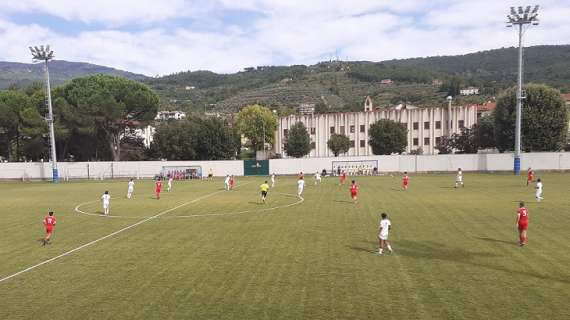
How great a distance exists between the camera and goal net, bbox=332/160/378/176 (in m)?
72.4

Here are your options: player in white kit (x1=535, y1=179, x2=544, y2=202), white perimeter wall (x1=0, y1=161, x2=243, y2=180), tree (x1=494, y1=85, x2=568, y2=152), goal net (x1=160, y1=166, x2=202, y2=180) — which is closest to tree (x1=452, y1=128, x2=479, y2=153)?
tree (x1=494, y1=85, x2=568, y2=152)

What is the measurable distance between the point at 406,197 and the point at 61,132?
67.0 m

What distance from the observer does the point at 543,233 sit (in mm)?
21031

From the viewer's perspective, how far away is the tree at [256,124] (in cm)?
10419

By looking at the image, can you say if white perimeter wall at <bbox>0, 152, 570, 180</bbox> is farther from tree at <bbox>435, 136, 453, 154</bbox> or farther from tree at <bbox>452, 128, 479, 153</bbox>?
tree at <bbox>435, 136, 453, 154</bbox>

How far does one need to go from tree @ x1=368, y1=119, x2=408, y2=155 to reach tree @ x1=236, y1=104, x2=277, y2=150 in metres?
27.5

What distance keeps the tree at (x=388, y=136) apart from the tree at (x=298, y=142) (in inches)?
618

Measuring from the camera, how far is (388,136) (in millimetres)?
89562

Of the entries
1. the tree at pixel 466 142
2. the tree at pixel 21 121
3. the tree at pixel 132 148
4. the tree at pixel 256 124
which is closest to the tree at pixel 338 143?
the tree at pixel 256 124

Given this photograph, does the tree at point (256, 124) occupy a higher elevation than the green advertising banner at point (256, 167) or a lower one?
higher

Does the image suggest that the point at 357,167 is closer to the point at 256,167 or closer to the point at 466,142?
the point at 256,167

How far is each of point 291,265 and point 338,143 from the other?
84.6m

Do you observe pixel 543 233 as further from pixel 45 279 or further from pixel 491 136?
pixel 491 136

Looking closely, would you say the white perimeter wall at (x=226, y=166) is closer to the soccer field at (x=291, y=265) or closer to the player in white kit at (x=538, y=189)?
the player in white kit at (x=538, y=189)
